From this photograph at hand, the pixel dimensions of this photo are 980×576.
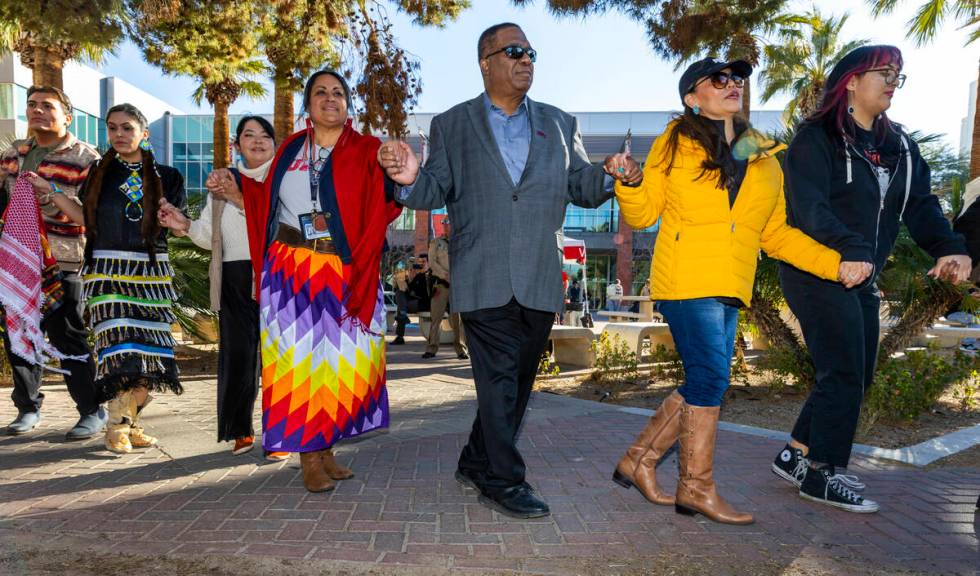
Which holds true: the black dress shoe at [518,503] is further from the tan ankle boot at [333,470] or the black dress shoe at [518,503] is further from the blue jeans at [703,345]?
the tan ankle boot at [333,470]

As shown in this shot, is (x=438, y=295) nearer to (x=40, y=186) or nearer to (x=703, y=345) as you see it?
(x=40, y=186)

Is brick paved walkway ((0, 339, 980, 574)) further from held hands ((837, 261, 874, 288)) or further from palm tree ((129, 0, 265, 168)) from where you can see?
palm tree ((129, 0, 265, 168))

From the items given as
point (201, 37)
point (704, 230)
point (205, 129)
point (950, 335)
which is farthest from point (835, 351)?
point (205, 129)

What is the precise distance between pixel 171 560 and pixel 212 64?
419 inches

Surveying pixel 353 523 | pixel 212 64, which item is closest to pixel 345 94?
pixel 353 523

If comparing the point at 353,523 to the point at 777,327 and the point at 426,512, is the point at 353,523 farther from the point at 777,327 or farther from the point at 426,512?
the point at 777,327

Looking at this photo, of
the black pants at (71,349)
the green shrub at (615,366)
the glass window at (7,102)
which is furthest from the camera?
the glass window at (7,102)

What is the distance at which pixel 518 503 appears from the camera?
3357 millimetres

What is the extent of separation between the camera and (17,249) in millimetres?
4660

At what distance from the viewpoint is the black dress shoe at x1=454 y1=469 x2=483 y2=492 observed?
3727mm

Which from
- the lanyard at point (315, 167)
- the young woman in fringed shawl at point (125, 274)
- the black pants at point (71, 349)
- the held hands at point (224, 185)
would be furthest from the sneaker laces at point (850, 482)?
the black pants at point (71, 349)

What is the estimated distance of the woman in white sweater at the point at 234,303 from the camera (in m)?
4.44

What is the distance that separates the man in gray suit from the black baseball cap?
1.76 feet

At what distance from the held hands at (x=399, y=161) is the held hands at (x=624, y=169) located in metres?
0.84
